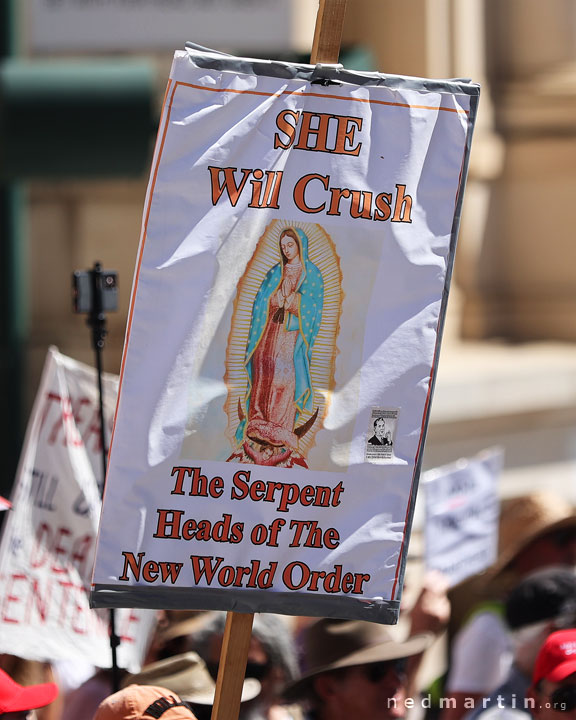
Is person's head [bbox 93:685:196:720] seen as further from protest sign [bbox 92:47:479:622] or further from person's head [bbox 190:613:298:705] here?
person's head [bbox 190:613:298:705]

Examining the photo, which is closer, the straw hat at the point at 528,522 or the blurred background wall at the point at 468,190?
the blurred background wall at the point at 468,190

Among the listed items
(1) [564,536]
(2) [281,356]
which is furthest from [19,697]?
(1) [564,536]

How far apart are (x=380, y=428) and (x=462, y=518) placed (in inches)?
89.2

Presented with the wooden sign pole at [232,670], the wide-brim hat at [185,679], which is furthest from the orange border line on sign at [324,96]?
the wide-brim hat at [185,679]

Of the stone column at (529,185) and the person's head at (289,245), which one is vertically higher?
the stone column at (529,185)

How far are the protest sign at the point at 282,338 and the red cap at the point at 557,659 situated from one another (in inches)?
29.1

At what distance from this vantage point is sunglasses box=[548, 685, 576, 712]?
3297mm

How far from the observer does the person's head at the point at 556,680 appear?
10.8 ft

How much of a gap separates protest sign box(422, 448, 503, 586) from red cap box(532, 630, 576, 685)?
4.50ft

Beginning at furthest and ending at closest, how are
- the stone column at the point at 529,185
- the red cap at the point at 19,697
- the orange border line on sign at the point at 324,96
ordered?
the stone column at the point at 529,185 → the red cap at the point at 19,697 → the orange border line on sign at the point at 324,96

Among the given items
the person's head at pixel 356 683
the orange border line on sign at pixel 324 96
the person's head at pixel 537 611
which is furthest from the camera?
the person's head at pixel 537 611

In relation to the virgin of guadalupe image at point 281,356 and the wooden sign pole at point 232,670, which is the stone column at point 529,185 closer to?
the virgin of guadalupe image at point 281,356

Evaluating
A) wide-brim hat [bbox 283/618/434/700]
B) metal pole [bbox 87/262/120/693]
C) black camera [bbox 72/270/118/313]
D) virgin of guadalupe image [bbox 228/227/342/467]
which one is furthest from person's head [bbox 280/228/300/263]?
wide-brim hat [bbox 283/618/434/700]

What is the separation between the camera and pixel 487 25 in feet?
28.2
